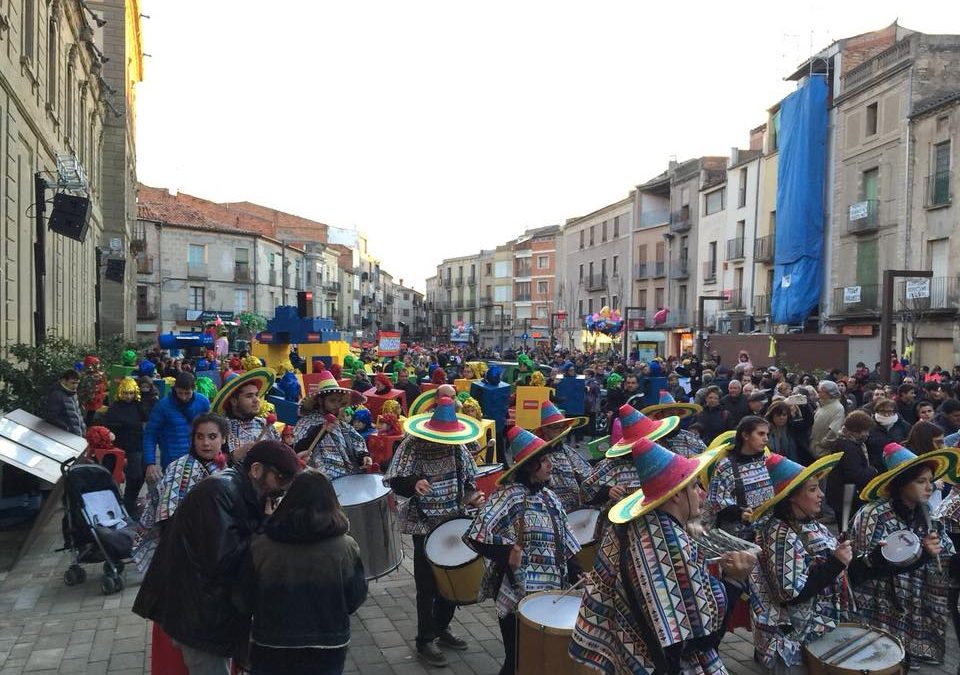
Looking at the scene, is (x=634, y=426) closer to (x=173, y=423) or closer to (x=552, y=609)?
(x=552, y=609)

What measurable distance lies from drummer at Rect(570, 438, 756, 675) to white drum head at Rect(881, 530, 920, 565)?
2220mm

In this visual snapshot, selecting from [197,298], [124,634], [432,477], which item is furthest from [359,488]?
[197,298]

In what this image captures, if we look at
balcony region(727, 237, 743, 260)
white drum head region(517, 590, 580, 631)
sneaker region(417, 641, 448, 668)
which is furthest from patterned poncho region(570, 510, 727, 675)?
balcony region(727, 237, 743, 260)

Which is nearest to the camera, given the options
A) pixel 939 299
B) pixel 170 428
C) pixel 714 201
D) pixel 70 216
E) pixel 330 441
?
pixel 330 441

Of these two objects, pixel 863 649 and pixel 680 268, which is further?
pixel 680 268

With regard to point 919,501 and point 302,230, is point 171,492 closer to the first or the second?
point 919,501

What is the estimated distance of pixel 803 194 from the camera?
3116 cm

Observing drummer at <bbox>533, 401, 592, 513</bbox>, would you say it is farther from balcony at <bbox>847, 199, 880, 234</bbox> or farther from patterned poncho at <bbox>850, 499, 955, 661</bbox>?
balcony at <bbox>847, 199, 880, 234</bbox>

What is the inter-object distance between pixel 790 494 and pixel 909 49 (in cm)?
2788

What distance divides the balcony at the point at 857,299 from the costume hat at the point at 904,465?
82.9 feet

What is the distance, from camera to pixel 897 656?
371cm

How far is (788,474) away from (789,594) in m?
0.67

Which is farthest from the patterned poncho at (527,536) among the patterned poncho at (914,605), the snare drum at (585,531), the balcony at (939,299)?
the balcony at (939,299)

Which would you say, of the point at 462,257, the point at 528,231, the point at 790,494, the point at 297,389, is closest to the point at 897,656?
the point at 790,494
